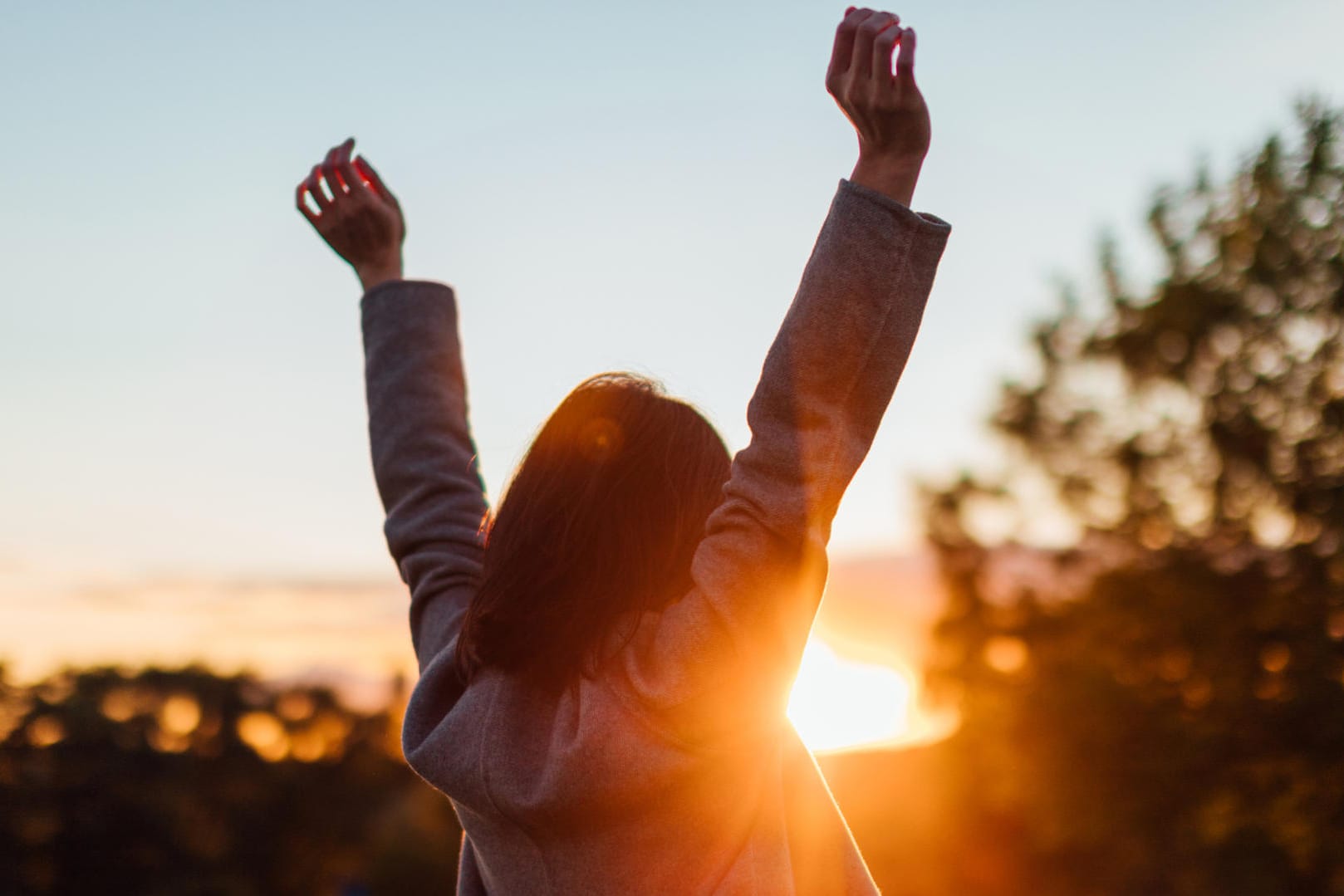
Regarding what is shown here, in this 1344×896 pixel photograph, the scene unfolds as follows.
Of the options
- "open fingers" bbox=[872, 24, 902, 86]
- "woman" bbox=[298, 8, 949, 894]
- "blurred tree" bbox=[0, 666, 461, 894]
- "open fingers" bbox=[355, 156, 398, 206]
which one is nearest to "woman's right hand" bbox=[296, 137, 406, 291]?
"open fingers" bbox=[355, 156, 398, 206]

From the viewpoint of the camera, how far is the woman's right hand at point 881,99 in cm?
133

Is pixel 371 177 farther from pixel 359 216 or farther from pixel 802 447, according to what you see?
pixel 802 447

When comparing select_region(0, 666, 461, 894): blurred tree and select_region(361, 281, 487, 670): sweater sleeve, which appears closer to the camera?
select_region(361, 281, 487, 670): sweater sleeve

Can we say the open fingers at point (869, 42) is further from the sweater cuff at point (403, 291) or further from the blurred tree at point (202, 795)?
the blurred tree at point (202, 795)

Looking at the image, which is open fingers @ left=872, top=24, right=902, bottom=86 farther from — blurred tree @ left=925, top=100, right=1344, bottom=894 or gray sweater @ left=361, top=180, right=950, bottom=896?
blurred tree @ left=925, top=100, right=1344, bottom=894

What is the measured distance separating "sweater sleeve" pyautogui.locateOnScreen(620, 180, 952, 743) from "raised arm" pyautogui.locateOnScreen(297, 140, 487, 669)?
0.62m

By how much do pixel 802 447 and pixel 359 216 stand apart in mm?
1270

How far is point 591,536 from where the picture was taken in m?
1.46

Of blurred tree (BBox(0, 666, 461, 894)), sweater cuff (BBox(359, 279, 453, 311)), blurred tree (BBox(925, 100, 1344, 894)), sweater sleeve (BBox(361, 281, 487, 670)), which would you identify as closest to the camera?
sweater sleeve (BBox(361, 281, 487, 670))

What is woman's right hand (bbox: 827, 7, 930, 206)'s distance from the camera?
4.35 feet

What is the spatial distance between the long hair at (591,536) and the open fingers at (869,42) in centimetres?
52

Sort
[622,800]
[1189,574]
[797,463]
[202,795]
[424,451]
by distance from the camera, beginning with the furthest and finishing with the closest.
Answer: [202,795] < [1189,574] < [424,451] < [622,800] < [797,463]

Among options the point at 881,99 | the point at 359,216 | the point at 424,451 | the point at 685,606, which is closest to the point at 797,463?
the point at 685,606

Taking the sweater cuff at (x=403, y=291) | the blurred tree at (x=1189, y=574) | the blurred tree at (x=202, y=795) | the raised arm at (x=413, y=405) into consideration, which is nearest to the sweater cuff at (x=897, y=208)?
the raised arm at (x=413, y=405)
